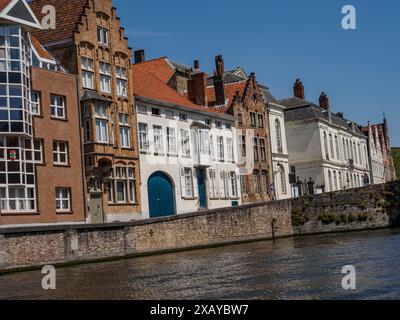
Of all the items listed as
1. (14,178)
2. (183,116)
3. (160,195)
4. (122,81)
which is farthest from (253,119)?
(14,178)

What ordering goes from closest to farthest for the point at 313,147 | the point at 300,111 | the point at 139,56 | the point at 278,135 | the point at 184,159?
1. the point at 184,159
2. the point at 139,56
3. the point at 278,135
4. the point at 313,147
5. the point at 300,111

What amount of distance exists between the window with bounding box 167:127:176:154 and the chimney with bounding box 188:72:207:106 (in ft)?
25.9

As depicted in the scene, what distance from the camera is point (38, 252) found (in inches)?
1072

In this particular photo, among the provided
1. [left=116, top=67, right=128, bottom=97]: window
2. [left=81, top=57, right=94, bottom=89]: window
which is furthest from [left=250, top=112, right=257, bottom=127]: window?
[left=81, top=57, right=94, bottom=89]: window

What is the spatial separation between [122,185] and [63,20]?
31.4 ft

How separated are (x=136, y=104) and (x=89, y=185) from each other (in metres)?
6.56

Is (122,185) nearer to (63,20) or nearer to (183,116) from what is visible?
(183,116)

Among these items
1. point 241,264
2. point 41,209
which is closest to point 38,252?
point 41,209

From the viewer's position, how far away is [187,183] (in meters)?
43.9

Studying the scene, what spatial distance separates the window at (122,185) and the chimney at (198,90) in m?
13.2

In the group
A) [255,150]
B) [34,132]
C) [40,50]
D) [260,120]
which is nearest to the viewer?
[34,132]

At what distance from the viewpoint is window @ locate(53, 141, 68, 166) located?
33812 millimetres

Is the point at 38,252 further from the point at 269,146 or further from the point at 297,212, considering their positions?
the point at 269,146

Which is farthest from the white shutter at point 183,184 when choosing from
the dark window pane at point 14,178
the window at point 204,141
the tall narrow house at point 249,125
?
the dark window pane at point 14,178
